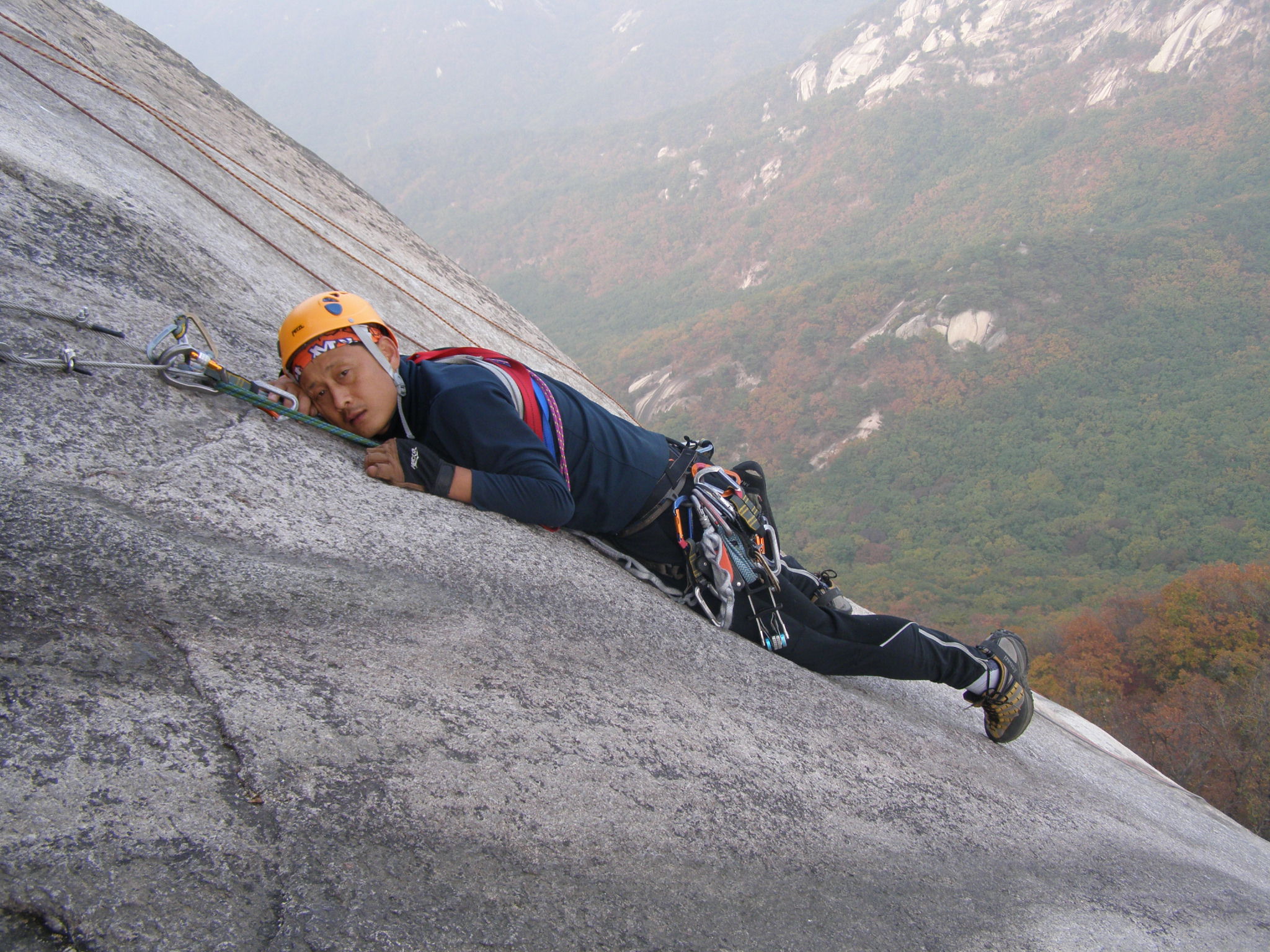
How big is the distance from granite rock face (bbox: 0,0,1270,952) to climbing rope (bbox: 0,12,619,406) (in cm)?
63

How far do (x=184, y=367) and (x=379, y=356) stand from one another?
63 cm

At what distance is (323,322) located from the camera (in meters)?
2.47

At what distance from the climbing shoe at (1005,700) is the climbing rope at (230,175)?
3515 millimetres

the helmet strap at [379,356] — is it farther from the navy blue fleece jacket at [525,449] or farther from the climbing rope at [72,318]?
the climbing rope at [72,318]

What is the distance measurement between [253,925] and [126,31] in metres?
7.52

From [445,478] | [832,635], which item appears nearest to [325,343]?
[445,478]

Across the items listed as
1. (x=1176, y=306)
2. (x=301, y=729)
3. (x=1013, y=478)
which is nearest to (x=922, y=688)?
(x=301, y=729)

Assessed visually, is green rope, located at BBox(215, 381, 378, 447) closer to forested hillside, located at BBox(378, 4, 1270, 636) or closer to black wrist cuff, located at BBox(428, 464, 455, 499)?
black wrist cuff, located at BBox(428, 464, 455, 499)

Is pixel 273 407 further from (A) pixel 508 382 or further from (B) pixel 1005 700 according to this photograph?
(B) pixel 1005 700

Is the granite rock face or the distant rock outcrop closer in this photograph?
the granite rock face

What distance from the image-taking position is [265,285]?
Answer: 150 inches

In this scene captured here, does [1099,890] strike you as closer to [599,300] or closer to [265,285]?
[265,285]

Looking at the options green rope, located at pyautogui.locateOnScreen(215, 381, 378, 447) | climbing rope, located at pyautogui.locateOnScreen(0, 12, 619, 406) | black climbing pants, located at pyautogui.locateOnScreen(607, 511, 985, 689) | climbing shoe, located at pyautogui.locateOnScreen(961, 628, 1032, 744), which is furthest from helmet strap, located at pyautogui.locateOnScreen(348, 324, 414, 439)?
climbing shoe, located at pyautogui.locateOnScreen(961, 628, 1032, 744)

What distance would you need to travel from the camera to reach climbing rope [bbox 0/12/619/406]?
4.23 meters
